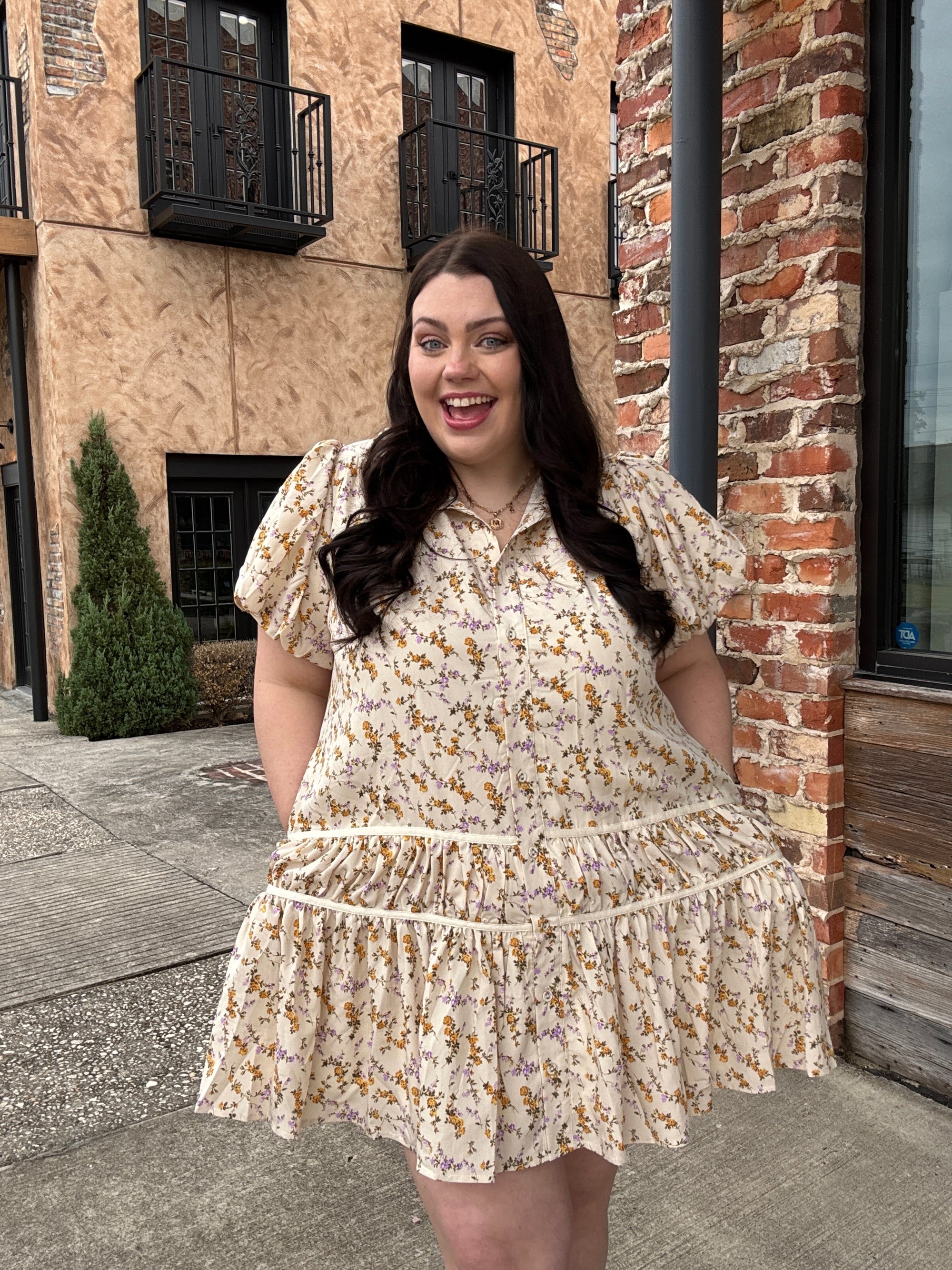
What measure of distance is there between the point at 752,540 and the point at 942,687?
629mm

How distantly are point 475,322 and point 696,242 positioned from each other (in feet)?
4.39

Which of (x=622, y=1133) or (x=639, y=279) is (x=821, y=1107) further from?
(x=639, y=279)

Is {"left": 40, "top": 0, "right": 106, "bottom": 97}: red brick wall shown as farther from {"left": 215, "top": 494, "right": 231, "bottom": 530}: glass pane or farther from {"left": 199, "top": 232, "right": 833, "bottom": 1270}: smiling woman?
{"left": 199, "top": 232, "right": 833, "bottom": 1270}: smiling woman

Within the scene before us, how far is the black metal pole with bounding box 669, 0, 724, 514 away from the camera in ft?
8.77

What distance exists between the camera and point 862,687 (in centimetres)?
280

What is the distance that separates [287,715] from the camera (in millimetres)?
1755

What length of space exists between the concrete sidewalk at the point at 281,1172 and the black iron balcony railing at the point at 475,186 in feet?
25.8

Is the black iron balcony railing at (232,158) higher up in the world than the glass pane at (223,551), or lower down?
higher up

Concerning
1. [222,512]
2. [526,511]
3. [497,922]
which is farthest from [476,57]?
[497,922]

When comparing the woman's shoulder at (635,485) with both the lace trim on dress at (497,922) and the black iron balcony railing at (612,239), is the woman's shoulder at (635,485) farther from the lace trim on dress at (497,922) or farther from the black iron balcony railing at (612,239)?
the black iron balcony railing at (612,239)

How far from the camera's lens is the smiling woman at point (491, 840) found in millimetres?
1503

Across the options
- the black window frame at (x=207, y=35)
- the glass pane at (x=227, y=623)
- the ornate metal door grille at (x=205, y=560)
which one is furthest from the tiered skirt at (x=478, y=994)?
the black window frame at (x=207, y=35)

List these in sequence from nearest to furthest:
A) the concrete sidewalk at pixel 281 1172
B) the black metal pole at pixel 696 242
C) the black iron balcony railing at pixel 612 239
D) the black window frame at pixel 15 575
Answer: the concrete sidewalk at pixel 281 1172 < the black metal pole at pixel 696 242 < the black window frame at pixel 15 575 < the black iron balcony railing at pixel 612 239

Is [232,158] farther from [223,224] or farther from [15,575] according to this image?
[15,575]
